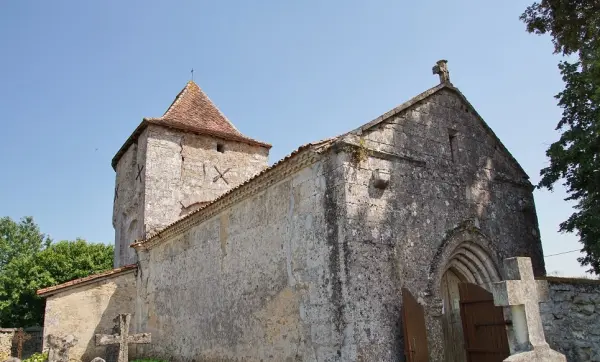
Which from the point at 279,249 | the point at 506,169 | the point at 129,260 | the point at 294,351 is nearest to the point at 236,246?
the point at 279,249

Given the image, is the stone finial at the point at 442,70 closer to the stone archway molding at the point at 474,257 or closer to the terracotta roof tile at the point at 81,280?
the stone archway molding at the point at 474,257

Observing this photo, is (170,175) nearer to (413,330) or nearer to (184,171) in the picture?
(184,171)

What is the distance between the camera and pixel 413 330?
25.0 ft

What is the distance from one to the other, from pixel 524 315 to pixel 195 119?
52.1ft

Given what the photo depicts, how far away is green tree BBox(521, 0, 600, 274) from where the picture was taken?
10742 mm

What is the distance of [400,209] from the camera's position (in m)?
8.56

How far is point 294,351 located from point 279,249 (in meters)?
1.88

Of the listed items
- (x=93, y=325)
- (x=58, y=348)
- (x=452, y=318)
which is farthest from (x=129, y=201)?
(x=452, y=318)

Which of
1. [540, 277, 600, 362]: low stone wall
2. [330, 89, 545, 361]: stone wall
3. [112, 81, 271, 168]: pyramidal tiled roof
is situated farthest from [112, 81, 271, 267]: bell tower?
[540, 277, 600, 362]: low stone wall

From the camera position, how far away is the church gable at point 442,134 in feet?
29.5

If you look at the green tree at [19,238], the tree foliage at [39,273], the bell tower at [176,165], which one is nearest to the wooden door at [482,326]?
the bell tower at [176,165]

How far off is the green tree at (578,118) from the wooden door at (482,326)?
3.85m

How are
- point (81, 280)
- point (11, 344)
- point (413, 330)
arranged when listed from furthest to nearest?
point (11, 344)
point (81, 280)
point (413, 330)

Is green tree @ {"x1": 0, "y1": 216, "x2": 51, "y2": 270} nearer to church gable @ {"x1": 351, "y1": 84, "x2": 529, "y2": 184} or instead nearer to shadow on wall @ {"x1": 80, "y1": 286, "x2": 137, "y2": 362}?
shadow on wall @ {"x1": 80, "y1": 286, "x2": 137, "y2": 362}
